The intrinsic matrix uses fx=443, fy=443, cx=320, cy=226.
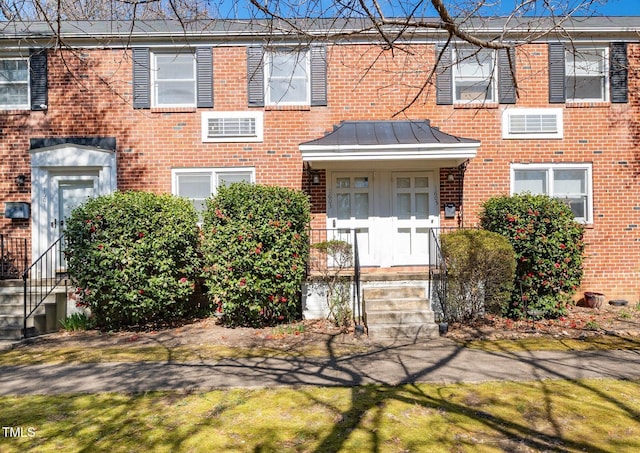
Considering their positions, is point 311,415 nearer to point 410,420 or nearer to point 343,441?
point 343,441

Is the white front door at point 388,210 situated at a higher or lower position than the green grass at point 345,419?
higher

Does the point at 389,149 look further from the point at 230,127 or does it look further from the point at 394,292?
the point at 230,127

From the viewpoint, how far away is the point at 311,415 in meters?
3.99

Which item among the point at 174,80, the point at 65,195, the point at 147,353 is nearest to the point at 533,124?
the point at 174,80

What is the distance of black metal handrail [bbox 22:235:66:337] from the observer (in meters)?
7.71

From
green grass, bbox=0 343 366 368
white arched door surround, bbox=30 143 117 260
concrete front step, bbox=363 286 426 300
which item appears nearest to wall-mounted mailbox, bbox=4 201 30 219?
white arched door surround, bbox=30 143 117 260

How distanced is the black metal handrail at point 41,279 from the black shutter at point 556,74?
10.3 m

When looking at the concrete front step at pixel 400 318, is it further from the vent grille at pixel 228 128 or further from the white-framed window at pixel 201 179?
the vent grille at pixel 228 128

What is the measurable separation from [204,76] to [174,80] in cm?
71

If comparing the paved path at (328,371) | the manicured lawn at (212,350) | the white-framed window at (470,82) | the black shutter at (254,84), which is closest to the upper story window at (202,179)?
the black shutter at (254,84)

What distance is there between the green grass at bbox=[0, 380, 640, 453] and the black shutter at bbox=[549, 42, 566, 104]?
6.84 metres

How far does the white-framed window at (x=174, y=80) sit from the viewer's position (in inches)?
385

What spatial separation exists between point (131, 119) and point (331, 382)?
24.7 ft

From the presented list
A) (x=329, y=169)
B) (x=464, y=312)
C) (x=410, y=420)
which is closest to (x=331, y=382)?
(x=410, y=420)
